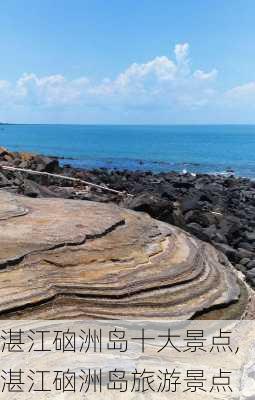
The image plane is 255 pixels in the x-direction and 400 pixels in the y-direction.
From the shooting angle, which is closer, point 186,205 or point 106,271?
point 106,271

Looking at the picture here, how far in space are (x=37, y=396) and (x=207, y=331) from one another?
175 centimetres

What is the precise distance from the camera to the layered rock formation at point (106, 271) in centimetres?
511

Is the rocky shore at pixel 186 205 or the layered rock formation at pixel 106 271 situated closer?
the layered rock formation at pixel 106 271

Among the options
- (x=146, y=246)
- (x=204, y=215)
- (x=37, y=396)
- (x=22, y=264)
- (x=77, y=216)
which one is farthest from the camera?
(x=204, y=215)

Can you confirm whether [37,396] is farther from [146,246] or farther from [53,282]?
[146,246]

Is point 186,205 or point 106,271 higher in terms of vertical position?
point 106,271

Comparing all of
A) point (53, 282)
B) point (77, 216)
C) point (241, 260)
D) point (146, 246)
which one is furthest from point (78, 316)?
point (241, 260)

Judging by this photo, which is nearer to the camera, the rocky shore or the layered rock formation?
the layered rock formation

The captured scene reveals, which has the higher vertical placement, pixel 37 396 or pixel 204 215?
pixel 37 396

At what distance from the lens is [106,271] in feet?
18.4

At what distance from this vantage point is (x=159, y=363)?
4484mm

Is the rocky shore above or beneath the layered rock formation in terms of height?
beneath

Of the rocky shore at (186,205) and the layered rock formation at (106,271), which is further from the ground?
the layered rock formation at (106,271)

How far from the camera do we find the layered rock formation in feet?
16.8
